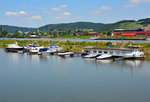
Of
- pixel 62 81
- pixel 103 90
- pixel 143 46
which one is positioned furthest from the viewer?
pixel 143 46

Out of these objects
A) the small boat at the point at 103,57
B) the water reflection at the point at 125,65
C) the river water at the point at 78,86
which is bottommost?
the river water at the point at 78,86

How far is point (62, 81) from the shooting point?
37031 millimetres

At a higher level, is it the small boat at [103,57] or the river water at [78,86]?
the small boat at [103,57]

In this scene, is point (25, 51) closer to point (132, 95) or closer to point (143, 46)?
point (143, 46)

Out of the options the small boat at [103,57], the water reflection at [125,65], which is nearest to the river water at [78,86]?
the water reflection at [125,65]

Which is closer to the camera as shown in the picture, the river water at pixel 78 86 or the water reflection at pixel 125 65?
the river water at pixel 78 86

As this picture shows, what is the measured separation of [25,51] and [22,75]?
5173cm

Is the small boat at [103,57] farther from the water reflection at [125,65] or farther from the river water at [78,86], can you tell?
A: the river water at [78,86]

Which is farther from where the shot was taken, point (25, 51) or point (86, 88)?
point (25, 51)

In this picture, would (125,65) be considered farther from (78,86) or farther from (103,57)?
(78,86)

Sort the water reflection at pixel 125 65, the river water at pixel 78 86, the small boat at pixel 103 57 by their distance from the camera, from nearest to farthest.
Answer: the river water at pixel 78 86 → the water reflection at pixel 125 65 → the small boat at pixel 103 57

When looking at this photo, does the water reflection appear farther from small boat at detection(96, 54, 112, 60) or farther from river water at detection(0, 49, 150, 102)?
small boat at detection(96, 54, 112, 60)

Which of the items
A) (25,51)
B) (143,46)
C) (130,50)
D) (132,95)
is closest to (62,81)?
(132,95)

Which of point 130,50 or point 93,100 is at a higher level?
point 130,50
